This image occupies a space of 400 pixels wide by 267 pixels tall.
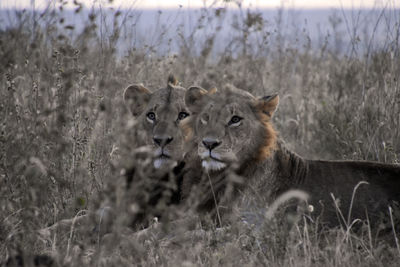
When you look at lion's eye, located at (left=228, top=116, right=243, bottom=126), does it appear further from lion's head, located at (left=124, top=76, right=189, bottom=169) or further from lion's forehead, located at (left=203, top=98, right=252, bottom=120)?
lion's head, located at (left=124, top=76, right=189, bottom=169)

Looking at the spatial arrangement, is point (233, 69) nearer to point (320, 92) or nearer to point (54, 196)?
point (320, 92)

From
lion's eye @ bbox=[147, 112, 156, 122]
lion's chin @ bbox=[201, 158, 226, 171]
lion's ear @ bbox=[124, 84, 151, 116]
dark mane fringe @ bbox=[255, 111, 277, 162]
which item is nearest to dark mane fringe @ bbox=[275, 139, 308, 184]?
dark mane fringe @ bbox=[255, 111, 277, 162]

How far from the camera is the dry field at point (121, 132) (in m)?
4.00

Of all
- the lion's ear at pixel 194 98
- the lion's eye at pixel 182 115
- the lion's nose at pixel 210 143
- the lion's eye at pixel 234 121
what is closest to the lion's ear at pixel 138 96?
the lion's eye at pixel 182 115

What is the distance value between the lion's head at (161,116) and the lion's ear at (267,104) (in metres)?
0.65

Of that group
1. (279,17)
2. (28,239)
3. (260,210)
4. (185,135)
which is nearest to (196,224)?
(260,210)

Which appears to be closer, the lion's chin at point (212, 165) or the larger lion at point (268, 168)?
the lion's chin at point (212, 165)

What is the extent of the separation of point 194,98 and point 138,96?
66 centimetres

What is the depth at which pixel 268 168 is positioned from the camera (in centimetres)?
535

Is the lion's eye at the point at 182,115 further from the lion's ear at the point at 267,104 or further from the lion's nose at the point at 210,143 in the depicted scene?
the lion's nose at the point at 210,143

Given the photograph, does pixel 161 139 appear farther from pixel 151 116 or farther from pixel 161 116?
pixel 151 116

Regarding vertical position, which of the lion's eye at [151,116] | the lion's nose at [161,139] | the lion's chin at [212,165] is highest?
the lion's eye at [151,116]

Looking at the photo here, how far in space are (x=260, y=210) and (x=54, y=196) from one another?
1.77 m

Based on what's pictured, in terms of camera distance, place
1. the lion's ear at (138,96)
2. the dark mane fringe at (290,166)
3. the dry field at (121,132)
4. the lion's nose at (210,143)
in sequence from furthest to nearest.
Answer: the lion's ear at (138,96) < the dark mane fringe at (290,166) < the lion's nose at (210,143) < the dry field at (121,132)
